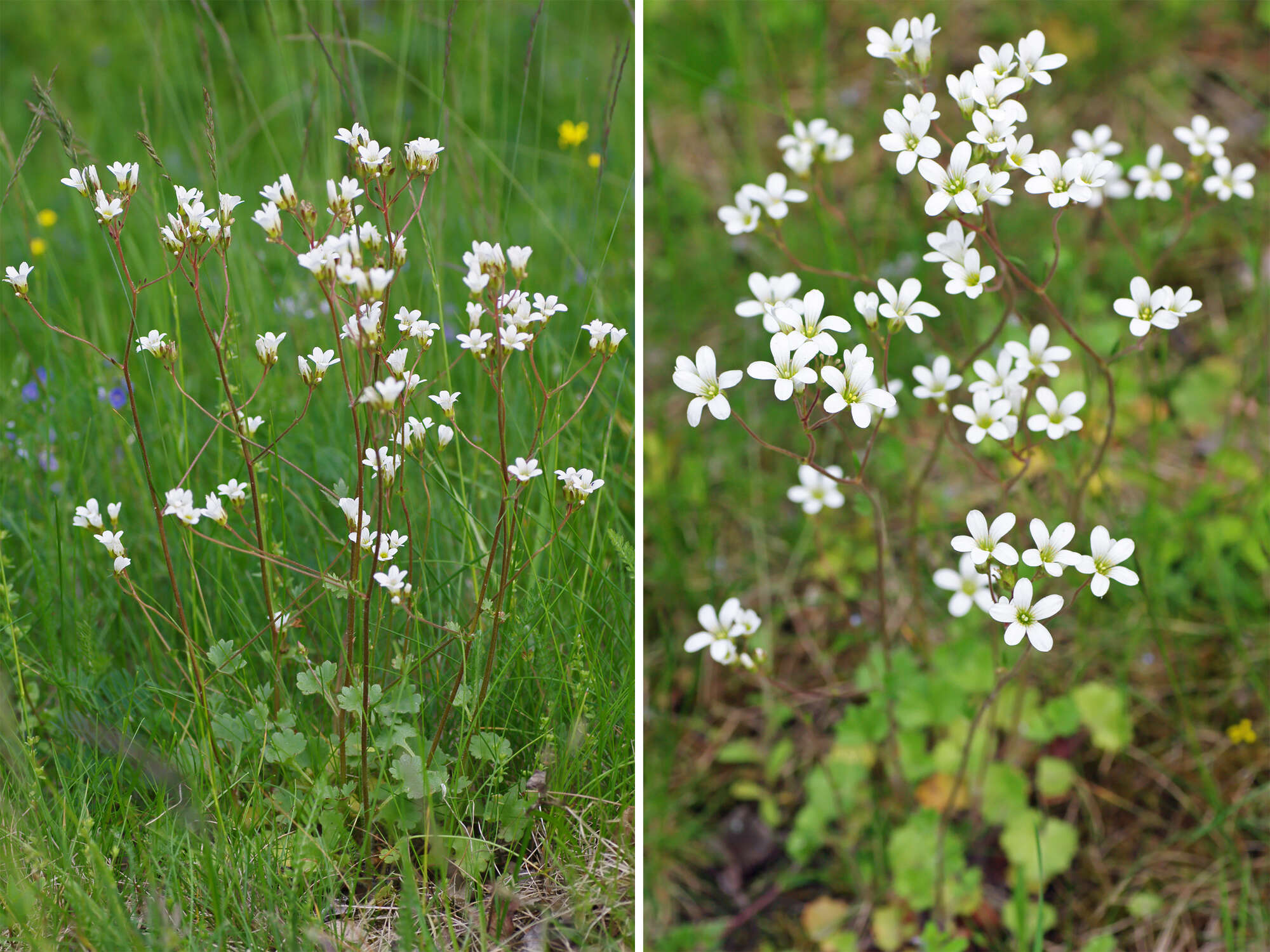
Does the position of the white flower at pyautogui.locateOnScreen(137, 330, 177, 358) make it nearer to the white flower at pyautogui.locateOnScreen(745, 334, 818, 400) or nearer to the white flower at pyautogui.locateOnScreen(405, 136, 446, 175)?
the white flower at pyautogui.locateOnScreen(405, 136, 446, 175)

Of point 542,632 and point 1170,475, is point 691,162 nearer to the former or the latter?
point 1170,475

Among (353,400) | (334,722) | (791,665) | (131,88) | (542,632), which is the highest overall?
(131,88)

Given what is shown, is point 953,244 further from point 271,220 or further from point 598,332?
point 271,220

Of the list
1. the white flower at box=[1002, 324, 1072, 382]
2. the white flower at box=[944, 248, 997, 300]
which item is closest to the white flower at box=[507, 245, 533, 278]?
the white flower at box=[944, 248, 997, 300]

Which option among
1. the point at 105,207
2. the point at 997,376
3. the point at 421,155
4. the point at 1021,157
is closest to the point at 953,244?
the point at 1021,157

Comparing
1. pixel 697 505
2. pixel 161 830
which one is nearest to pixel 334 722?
pixel 161 830
